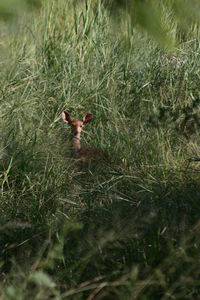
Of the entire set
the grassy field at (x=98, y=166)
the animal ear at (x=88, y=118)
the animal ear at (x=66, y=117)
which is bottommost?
the animal ear at (x=66, y=117)

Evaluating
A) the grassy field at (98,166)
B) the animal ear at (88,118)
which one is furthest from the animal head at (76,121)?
the grassy field at (98,166)

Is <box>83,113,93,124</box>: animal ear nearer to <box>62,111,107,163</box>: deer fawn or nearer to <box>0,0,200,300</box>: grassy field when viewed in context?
<box>62,111,107,163</box>: deer fawn

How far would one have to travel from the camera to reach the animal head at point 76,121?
873 cm

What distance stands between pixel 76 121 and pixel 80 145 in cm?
29

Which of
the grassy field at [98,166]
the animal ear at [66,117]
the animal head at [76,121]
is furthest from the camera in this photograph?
the animal ear at [66,117]

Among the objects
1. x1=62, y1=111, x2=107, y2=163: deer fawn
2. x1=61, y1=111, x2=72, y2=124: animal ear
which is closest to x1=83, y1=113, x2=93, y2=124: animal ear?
x1=62, y1=111, x2=107, y2=163: deer fawn

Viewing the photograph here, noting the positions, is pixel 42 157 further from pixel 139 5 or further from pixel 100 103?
pixel 139 5

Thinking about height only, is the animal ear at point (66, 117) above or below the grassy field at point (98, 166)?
below

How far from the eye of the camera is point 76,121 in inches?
343

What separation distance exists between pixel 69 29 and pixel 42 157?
3051mm

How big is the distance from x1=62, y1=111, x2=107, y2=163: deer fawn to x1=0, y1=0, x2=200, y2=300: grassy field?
108mm

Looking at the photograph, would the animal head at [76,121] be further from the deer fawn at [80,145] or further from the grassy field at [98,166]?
the grassy field at [98,166]

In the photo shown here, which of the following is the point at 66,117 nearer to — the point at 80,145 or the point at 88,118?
the point at 88,118

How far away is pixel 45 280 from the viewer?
402 centimetres
